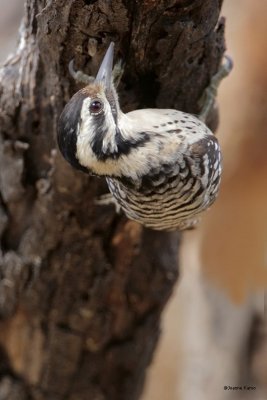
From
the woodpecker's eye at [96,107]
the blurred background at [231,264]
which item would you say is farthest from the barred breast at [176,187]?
the blurred background at [231,264]

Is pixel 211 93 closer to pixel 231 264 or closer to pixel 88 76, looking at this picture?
pixel 88 76

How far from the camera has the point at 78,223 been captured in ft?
8.44

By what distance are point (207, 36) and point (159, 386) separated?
2.69m

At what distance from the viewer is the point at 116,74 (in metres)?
2.04

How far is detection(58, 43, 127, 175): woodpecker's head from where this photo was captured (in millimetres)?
1853

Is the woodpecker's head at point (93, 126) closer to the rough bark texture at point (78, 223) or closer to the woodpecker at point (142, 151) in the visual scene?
the woodpecker at point (142, 151)

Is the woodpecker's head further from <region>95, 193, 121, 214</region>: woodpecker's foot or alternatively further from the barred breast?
<region>95, 193, 121, 214</region>: woodpecker's foot

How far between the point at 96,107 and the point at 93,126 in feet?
0.19

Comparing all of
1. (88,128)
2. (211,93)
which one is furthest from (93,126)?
(211,93)

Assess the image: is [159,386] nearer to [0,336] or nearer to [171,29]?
[0,336]

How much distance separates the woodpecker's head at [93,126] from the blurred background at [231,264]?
4.63 ft

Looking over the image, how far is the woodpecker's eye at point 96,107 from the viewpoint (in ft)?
6.15

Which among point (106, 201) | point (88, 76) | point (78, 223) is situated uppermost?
point (88, 76)

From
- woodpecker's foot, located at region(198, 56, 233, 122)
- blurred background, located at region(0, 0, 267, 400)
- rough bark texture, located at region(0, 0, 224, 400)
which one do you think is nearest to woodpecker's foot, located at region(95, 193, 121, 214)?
rough bark texture, located at region(0, 0, 224, 400)
